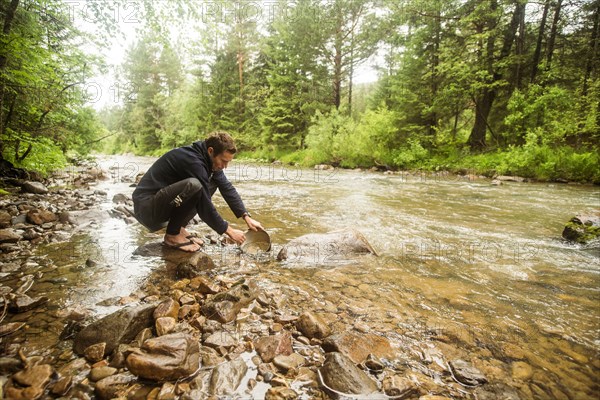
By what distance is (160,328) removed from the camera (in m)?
1.77

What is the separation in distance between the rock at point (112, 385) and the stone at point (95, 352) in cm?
21

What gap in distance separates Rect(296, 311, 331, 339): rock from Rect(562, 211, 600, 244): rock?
4050mm

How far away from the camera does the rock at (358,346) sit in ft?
5.48

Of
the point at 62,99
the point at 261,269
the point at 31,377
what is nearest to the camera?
the point at 31,377

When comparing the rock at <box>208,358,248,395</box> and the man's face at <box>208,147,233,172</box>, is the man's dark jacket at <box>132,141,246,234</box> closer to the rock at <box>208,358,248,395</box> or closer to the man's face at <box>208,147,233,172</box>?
the man's face at <box>208,147,233,172</box>

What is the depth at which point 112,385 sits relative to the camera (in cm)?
135

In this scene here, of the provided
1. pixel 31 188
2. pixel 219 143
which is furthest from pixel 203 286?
pixel 31 188

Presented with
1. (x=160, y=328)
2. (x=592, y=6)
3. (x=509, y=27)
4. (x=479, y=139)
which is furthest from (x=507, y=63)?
(x=160, y=328)

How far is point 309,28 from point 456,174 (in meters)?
16.0

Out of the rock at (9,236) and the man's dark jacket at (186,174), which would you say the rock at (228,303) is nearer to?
the man's dark jacket at (186,174)

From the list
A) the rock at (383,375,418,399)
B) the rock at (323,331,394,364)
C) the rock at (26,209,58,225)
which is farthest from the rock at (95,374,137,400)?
the rock at (26,209,58,225)

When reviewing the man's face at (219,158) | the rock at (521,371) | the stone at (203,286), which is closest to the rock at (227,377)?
the stone at (203,286)

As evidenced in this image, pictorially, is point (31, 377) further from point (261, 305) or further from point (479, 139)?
point (479, 139)

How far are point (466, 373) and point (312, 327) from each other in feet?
2.98
